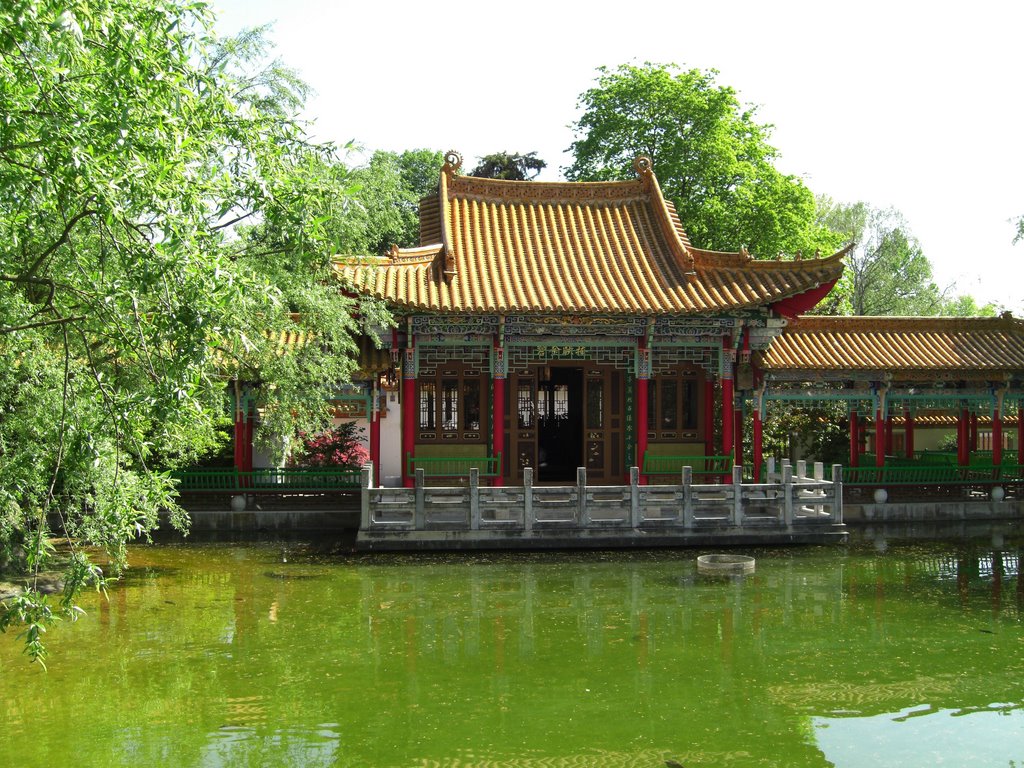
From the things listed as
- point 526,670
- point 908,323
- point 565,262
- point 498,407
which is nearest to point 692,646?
point 526,670

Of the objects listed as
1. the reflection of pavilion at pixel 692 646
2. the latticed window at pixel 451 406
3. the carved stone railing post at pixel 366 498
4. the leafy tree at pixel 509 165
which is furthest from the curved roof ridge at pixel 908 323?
the leafy tree at pixel 509 165

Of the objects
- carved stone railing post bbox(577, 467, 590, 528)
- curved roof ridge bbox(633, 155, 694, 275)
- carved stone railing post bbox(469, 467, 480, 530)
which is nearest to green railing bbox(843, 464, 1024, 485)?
curved roof ridge bbox(633, 155, 694, 275)

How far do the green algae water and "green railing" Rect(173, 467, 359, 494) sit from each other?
3277 mm

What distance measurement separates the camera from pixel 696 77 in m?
27.4

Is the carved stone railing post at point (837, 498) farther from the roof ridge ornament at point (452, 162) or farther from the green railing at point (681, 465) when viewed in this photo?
the roof ridge ornament at point (452, 162)

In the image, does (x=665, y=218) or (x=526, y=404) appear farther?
(x=665, y=218)

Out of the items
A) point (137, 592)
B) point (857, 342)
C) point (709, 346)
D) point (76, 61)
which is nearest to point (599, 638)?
point (137, 592)

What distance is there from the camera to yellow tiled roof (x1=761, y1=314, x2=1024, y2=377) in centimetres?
1777

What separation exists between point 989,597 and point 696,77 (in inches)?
755

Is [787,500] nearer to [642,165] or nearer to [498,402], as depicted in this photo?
[498,402]

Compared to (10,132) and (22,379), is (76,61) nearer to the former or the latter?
(10,132)

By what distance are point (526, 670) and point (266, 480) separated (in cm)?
896

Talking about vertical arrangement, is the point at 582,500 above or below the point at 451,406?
below

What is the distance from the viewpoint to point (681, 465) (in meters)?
17.3
